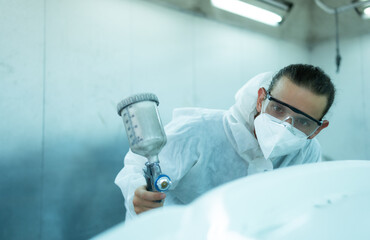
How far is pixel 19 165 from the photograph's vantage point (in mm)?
1533

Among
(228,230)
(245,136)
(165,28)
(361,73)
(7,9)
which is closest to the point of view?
(228,230)

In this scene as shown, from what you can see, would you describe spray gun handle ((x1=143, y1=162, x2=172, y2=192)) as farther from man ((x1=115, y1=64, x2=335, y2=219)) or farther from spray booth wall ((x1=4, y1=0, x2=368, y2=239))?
spray booth wall ((x1=4, y1=0, x2=368, y2=239))

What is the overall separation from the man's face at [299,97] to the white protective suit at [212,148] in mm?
133

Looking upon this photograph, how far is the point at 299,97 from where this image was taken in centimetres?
112

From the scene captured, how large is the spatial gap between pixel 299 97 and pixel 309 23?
2.56 metres

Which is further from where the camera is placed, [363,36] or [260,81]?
[363,36]


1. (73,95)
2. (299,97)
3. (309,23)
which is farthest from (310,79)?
(309,23)

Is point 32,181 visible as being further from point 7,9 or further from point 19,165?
point 7,9

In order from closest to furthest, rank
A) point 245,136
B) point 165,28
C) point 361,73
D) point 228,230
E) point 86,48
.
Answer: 1. point 228,230
2. point 245,136
3. point 86,48
4. point 165,28
5. point 361,73

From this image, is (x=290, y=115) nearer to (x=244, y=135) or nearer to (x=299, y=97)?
(x=299, y=97)

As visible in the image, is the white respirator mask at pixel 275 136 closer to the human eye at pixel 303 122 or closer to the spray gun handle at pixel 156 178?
the human eye at pixel 303 122

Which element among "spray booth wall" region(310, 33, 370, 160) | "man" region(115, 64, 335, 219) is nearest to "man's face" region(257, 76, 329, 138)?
"man" region(115, 64, 335, 219)

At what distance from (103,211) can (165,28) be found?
1282 mm

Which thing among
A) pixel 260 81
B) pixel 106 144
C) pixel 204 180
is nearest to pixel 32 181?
pixel 106 144
